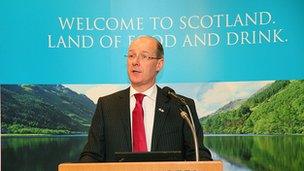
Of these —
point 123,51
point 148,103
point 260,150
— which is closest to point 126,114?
point 148,103

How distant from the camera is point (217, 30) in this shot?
482 cm

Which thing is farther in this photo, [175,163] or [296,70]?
[296,70]

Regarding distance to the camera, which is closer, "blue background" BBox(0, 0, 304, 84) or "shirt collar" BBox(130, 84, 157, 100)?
"shirt collar" BBox(130, 84, 157, 100)

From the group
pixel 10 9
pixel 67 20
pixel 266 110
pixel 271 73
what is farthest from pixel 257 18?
pixel 10 9

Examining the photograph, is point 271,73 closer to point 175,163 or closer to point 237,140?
point 237,140

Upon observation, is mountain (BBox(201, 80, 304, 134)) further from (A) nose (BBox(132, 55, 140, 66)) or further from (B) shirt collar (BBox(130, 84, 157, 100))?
(A) nose (BBox(132, 55, 140, 66))

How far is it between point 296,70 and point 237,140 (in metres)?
0.81

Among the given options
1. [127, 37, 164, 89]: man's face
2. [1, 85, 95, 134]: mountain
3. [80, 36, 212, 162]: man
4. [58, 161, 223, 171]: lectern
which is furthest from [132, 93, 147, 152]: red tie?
[1, 85, 95, 134]: mountain

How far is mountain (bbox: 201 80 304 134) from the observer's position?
15.6ft

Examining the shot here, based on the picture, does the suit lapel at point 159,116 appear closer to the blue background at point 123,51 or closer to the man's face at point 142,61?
the man's face at point 142,61

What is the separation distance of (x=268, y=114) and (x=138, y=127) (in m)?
1.62

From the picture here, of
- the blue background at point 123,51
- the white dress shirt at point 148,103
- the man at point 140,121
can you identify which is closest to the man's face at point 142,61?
the man at point 140,121

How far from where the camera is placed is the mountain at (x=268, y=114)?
4.76m

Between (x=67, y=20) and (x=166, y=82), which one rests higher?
(x=67, y=20)
